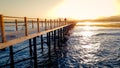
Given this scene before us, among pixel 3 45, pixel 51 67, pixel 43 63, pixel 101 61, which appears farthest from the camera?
pixel 101 61

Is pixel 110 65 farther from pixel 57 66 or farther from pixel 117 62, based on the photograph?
pixel 57 66

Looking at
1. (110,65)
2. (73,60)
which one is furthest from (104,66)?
(73,60)

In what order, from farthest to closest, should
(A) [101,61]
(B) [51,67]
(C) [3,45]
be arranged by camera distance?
(A) [101,61] < (B) [51,67] < (C) [3,45]

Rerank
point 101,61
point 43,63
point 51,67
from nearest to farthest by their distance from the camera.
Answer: point 51,67
point 43,63
point 101,61

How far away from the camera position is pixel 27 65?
1741 cm

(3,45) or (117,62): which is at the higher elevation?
(3,45)

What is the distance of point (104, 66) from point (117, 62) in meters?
2.40

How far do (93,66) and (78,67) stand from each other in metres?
1.54

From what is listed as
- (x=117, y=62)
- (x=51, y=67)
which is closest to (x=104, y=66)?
(x=117, y=62)

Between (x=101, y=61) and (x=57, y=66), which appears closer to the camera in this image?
(x=57, y=66)

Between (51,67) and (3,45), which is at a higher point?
(3,45)

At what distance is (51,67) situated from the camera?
55.1ft

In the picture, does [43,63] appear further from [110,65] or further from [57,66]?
[110,65]

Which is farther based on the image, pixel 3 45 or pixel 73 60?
pixel 73 60
